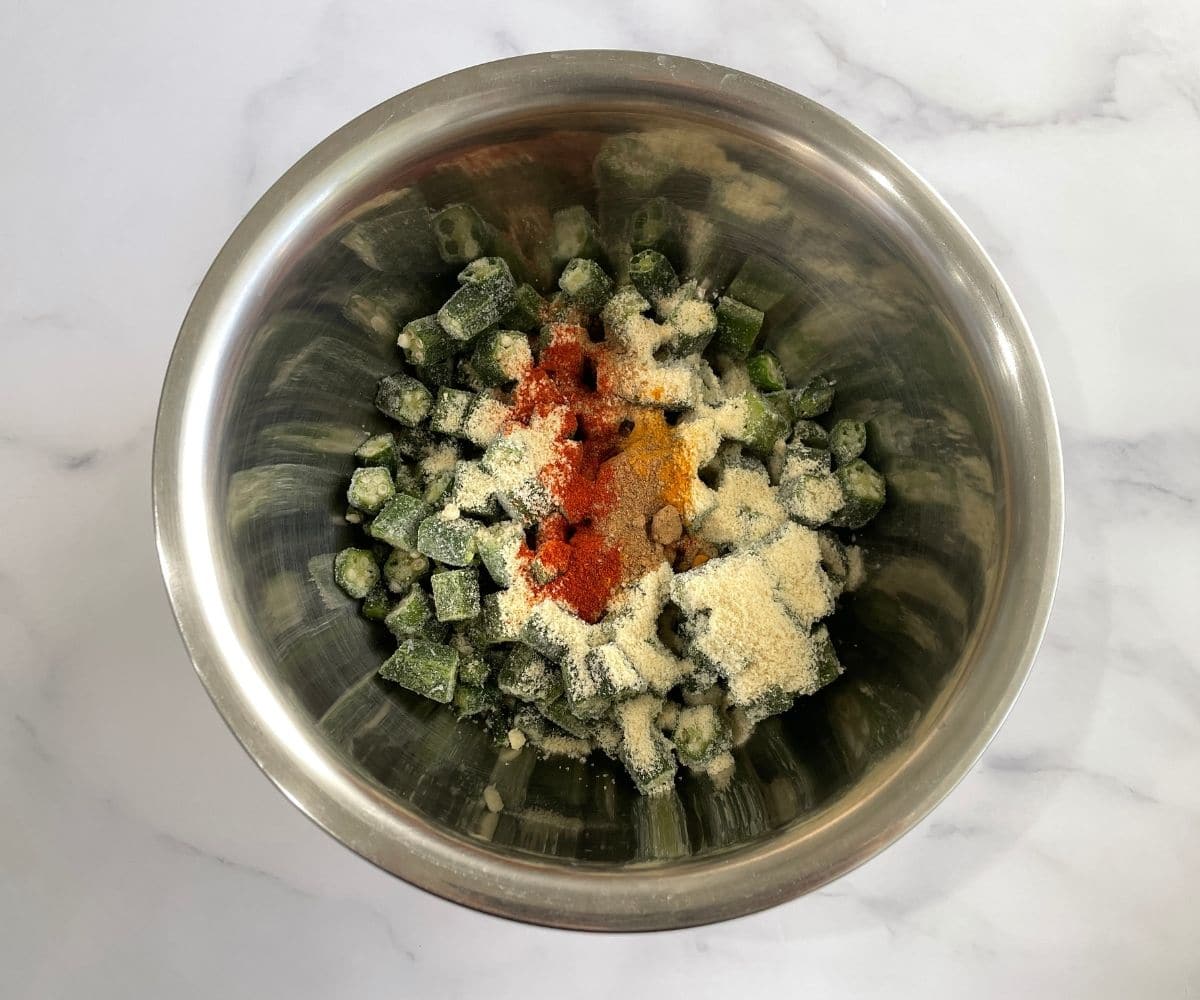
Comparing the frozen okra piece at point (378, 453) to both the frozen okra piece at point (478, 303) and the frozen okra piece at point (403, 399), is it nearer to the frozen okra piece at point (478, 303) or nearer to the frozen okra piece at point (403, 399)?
the frozen okra piece at point (403, 399)

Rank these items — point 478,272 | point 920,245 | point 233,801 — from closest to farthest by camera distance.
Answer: point 920,245 < point 478,272 < point 233,801

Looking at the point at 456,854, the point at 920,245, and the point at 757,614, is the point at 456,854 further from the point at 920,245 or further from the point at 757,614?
the point at 920,245

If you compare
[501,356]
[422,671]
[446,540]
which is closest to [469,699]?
[422,671]

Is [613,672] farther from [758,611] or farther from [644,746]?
[758,611]

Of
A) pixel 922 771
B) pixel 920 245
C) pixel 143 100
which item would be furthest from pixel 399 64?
pixel 922 771

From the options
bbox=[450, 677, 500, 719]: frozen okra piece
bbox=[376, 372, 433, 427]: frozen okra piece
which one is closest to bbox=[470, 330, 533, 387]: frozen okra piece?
bbox=[376, 372, 433, 427]: frozen okra piece

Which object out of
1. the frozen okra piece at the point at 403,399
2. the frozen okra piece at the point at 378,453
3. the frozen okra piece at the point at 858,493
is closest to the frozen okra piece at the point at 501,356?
the frozen okra piece at the point at 403,399
